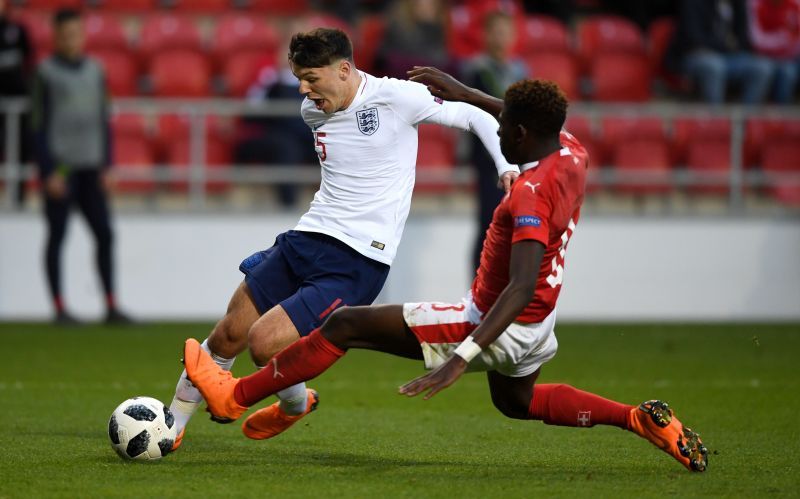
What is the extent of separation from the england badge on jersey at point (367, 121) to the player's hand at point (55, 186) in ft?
22.0

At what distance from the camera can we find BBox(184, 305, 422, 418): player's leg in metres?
5.46

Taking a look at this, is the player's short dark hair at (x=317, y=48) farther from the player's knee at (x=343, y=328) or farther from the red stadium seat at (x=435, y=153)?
the red stadium seat at (x=435, y=153)

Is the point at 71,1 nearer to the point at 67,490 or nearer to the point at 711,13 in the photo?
the point at 711,13

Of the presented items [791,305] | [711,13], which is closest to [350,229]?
[791,305]

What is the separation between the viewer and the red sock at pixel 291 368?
5527mm

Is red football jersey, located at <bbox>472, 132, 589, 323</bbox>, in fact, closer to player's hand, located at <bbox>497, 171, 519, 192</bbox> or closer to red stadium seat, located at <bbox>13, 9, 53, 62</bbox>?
player's hand, located at <bbox>497, 171, 519, 192</bbox>

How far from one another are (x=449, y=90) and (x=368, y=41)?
9.39m

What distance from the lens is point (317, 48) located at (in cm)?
607

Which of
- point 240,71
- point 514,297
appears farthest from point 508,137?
point 240,71

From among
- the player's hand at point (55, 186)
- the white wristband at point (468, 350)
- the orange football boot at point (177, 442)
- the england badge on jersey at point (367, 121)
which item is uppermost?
the england badge on jersey at point (367, 121)

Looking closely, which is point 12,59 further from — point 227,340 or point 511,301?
point 511,301

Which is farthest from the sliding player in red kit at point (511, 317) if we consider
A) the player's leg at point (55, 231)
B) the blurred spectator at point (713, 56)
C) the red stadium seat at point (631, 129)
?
the blurred spectator at point (713, 56)

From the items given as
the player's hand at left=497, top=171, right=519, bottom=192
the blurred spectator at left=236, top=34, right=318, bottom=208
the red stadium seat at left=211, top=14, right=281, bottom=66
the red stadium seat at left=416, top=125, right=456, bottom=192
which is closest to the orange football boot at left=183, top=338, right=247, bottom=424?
the player's hand at left=497, top=171, right=519, bottom=192

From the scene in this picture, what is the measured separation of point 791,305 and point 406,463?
9.06 metres
